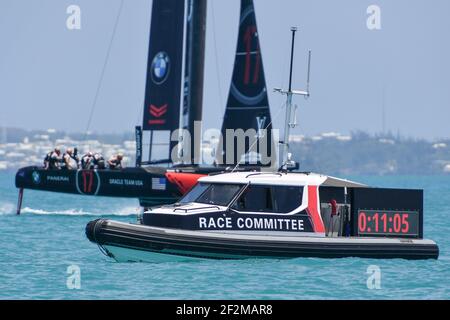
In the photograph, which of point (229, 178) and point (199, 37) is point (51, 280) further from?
point (199, 37)

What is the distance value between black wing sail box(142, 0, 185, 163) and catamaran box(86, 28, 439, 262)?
2551 cm

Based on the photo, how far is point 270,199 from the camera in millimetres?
26016

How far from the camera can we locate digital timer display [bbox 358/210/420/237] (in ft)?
87.1

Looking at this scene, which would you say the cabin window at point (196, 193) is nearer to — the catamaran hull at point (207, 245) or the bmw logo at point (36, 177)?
the catamaran hull at point (207, 245)

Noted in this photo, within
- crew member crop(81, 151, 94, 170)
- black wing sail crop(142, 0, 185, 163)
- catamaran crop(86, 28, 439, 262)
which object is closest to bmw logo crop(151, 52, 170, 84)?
black wing sail crop(142, 0, 185, 163)

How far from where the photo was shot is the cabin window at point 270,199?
25.9m

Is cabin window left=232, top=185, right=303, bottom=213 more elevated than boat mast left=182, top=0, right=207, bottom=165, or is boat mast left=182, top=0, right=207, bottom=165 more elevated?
boat mast left=182, top=0, right=207, bottom=165

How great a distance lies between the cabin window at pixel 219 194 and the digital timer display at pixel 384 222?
2.98 m

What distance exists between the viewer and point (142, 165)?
2018 inches

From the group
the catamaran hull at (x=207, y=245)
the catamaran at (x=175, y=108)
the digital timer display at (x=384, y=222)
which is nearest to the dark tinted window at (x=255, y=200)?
the catamaran hull at (x=207, y=245)

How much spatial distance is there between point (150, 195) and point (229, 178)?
20644 mm

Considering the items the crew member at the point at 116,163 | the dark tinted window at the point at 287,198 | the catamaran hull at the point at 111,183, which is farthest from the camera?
the crew member at the point at 116,163

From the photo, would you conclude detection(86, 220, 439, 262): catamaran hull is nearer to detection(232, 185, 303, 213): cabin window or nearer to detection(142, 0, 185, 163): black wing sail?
detection(232, 185, 303, 213): cabin window
